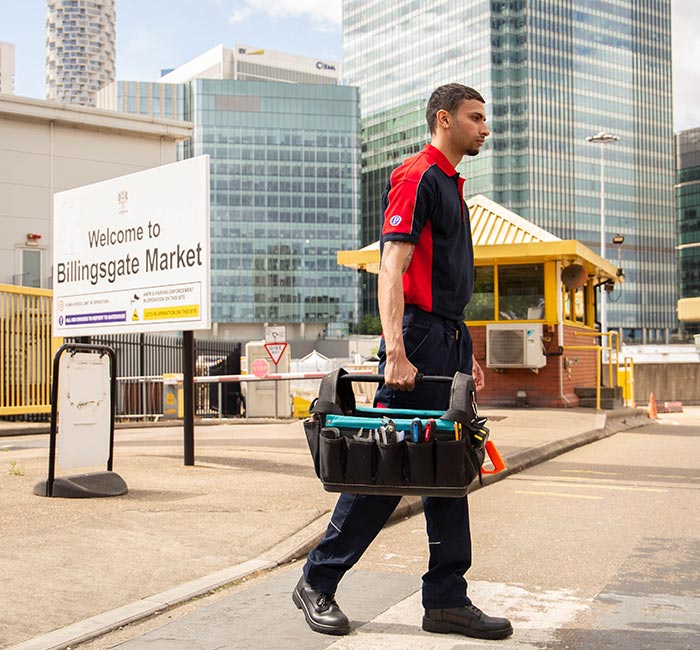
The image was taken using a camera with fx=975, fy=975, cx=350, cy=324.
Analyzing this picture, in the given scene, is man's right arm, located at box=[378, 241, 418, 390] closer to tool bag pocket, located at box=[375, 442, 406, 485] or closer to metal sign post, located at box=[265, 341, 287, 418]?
tool bag pocket, located at box=[375, 442, 406, 485]

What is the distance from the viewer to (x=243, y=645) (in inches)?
147

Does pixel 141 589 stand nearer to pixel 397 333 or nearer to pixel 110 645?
pixel 110 645

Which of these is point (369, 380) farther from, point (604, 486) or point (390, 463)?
point (604, 486)

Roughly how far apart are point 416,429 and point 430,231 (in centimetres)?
91

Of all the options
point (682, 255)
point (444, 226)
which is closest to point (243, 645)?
point (444, 226)

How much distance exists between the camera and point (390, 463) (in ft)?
11.9

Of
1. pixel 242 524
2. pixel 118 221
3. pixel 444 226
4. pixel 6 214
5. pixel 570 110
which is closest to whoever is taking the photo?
pixel 444 226

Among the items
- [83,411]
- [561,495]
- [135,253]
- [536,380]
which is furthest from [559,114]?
[83,411]

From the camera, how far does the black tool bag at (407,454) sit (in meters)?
3.61

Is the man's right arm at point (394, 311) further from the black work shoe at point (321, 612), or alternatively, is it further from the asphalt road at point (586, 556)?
the asphalt road at point (586, 556)

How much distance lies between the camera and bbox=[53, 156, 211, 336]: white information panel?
28.5 feet

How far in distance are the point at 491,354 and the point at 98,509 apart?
12865 mm

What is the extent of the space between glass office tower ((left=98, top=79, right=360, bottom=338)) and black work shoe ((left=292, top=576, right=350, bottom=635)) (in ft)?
426

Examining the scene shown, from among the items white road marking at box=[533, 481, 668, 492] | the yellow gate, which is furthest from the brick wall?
white road marking at box=[533, 481, 668, 492]
